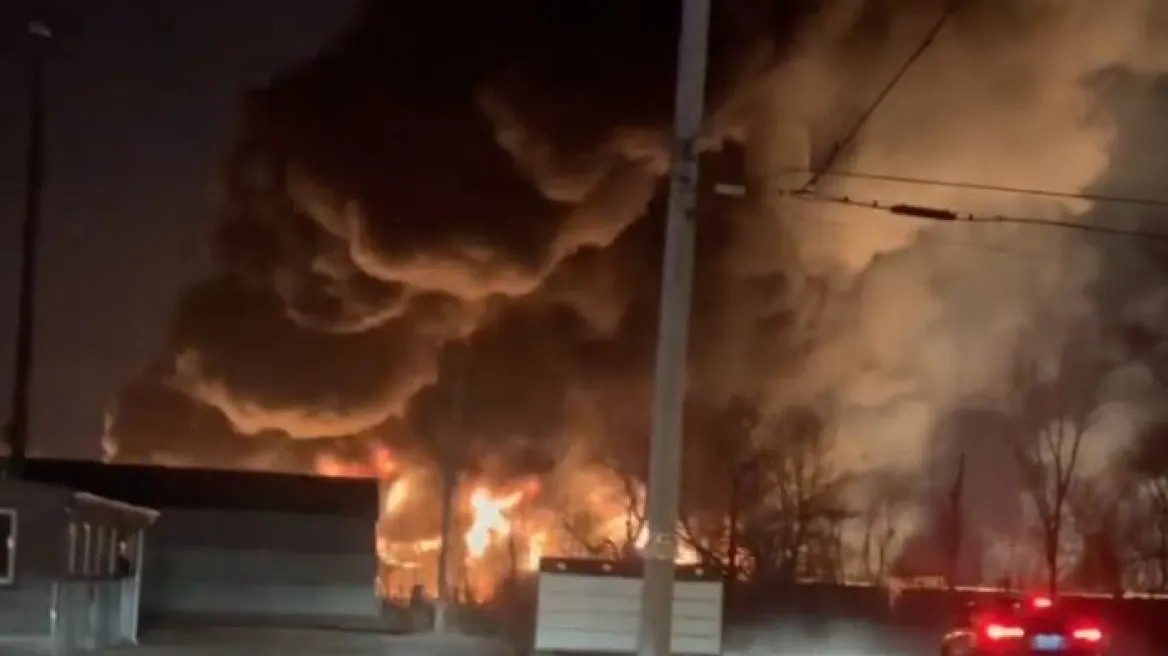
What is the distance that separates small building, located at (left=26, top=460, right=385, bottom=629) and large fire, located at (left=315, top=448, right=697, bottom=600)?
160cm

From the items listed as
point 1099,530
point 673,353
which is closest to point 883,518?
point 1099,530

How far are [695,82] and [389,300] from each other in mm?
26051

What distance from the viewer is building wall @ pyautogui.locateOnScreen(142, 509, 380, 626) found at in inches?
1312

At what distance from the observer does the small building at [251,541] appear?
109 feet

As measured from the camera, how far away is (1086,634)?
57.5 ft

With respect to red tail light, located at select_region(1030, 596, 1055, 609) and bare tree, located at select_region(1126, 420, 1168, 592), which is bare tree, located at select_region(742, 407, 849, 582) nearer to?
bare tree, located at select_region(1126, 420, 1168, 592)

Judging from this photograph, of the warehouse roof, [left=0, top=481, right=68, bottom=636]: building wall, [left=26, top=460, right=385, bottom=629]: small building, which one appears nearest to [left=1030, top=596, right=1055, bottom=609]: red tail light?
[left=0, top=481, right=68, bottom=636]: building wall

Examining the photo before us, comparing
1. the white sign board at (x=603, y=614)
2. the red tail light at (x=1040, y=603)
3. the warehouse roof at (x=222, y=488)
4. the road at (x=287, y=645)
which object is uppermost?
the warehouse roof at (x=222, y=488)

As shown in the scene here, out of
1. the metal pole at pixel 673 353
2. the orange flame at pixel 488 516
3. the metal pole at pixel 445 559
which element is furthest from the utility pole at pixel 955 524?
the metal pole at pixel 673 353

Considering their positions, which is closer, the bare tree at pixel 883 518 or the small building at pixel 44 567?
the small building at pixel 44 567

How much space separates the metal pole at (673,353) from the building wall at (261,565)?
22599mm

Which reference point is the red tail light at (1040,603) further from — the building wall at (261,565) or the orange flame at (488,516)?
the orange flame at (488,516)

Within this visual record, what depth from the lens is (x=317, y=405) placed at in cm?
3772

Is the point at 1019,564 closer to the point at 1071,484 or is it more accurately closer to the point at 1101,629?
the point at 1071,484
